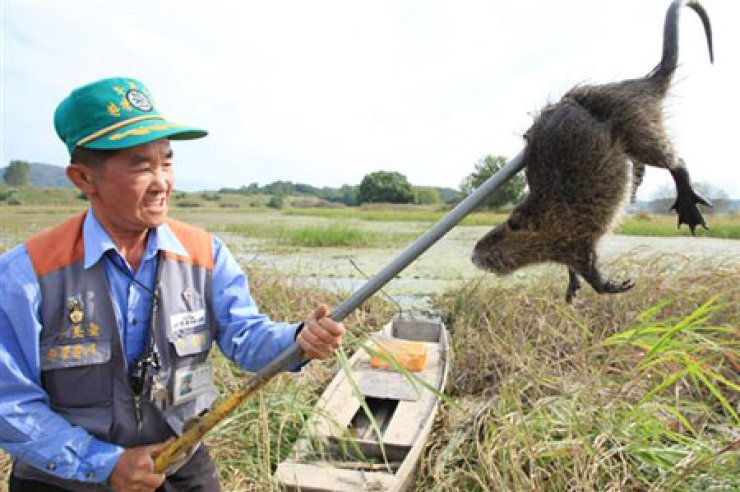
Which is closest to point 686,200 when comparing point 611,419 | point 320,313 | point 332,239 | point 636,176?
point 636,176

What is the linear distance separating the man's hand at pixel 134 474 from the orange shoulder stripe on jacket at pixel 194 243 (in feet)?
2.16

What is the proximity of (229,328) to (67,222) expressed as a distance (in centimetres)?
65

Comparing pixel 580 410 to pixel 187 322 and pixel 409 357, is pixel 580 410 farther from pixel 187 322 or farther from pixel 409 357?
pixel 187 322

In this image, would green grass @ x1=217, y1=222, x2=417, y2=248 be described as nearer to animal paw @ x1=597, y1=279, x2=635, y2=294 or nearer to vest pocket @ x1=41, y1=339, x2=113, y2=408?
vest pocket @ x1=41, y1=339, x2=113, y2=408

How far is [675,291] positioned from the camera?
16.7ft

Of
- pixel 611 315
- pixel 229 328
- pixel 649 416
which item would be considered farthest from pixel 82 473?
pixel 611 315

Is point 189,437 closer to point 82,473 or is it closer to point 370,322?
point 82,473

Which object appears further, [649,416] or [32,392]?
[649,416]

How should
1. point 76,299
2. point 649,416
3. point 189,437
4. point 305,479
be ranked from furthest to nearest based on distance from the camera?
point 305,479, point 649,416, point 76,299, point 189,437

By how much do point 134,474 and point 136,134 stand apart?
3.26ft

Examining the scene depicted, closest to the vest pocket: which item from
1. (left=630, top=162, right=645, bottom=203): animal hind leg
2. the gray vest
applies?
the gray vest

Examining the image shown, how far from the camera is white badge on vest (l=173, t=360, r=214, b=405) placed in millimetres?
1826

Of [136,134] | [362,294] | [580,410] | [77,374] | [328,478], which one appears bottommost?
[328,478]

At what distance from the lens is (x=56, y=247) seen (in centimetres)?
168
